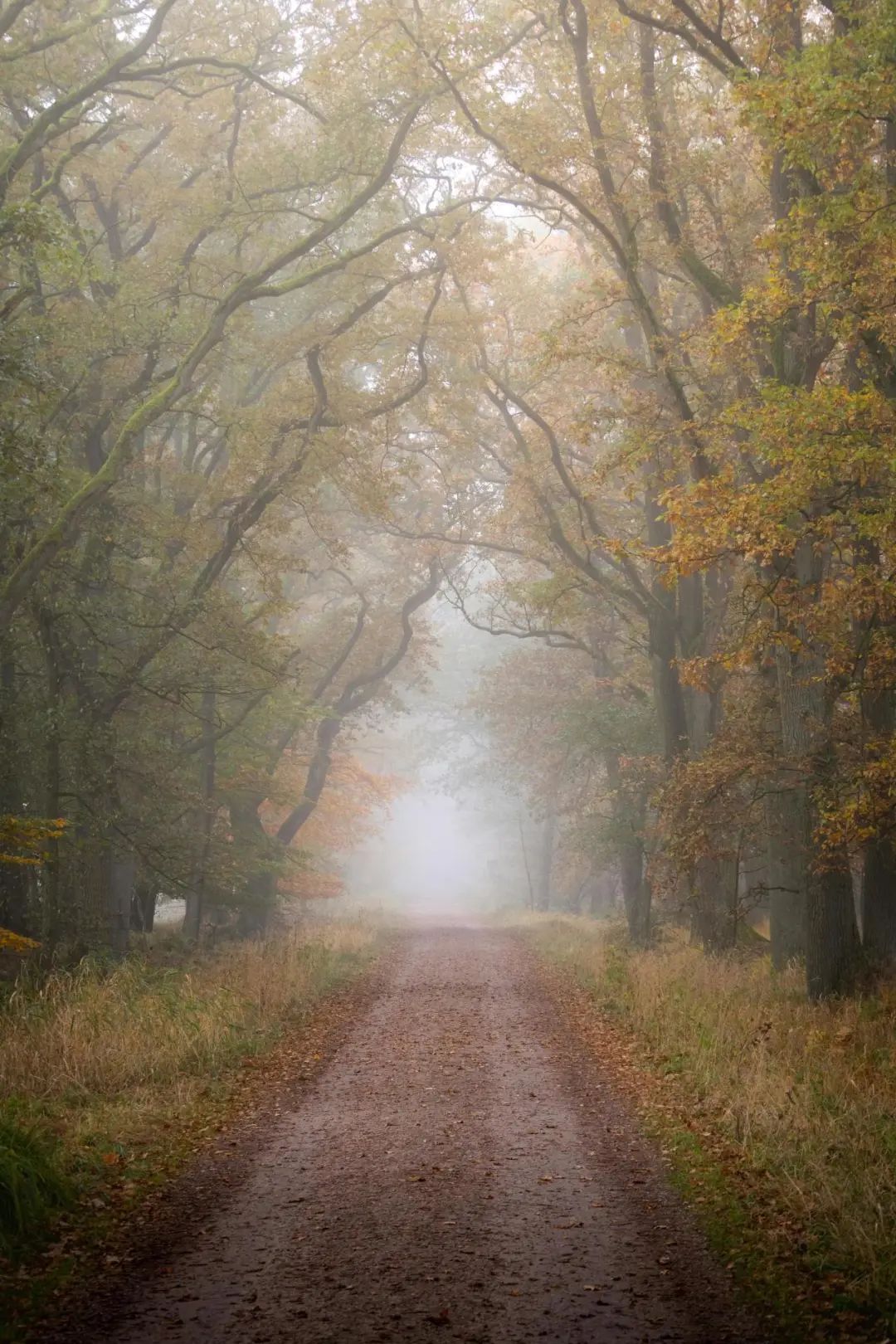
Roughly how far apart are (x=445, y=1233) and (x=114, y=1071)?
4.25m

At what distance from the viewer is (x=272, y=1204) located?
22.1 ft

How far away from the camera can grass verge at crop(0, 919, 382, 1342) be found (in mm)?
6035

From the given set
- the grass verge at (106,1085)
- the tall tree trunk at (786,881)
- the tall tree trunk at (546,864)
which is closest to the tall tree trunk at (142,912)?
the grass verge at (106,1085)

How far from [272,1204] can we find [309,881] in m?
22.9

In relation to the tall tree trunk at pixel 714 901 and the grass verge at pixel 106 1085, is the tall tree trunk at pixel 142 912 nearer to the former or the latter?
the grass verge at pixel 106 1085

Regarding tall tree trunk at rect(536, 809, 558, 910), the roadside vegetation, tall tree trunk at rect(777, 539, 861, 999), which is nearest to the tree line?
tall tree trunk at rect(777, 539, 861, 999)

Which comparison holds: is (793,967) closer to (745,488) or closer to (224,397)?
(745,488)

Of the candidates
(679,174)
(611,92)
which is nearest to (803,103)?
(679,174)

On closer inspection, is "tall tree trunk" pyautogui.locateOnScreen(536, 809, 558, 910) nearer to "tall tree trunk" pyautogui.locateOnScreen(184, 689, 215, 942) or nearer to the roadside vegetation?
"tall tree trunk" pyautogui.locateOnScreen(184, 689, 215, 942)

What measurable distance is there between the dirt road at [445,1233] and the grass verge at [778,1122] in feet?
1.04

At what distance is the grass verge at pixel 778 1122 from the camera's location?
533cm

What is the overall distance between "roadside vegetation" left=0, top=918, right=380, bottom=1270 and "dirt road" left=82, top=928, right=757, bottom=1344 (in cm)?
80

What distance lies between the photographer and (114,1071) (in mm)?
9344

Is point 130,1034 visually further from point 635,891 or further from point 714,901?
point 635,891
